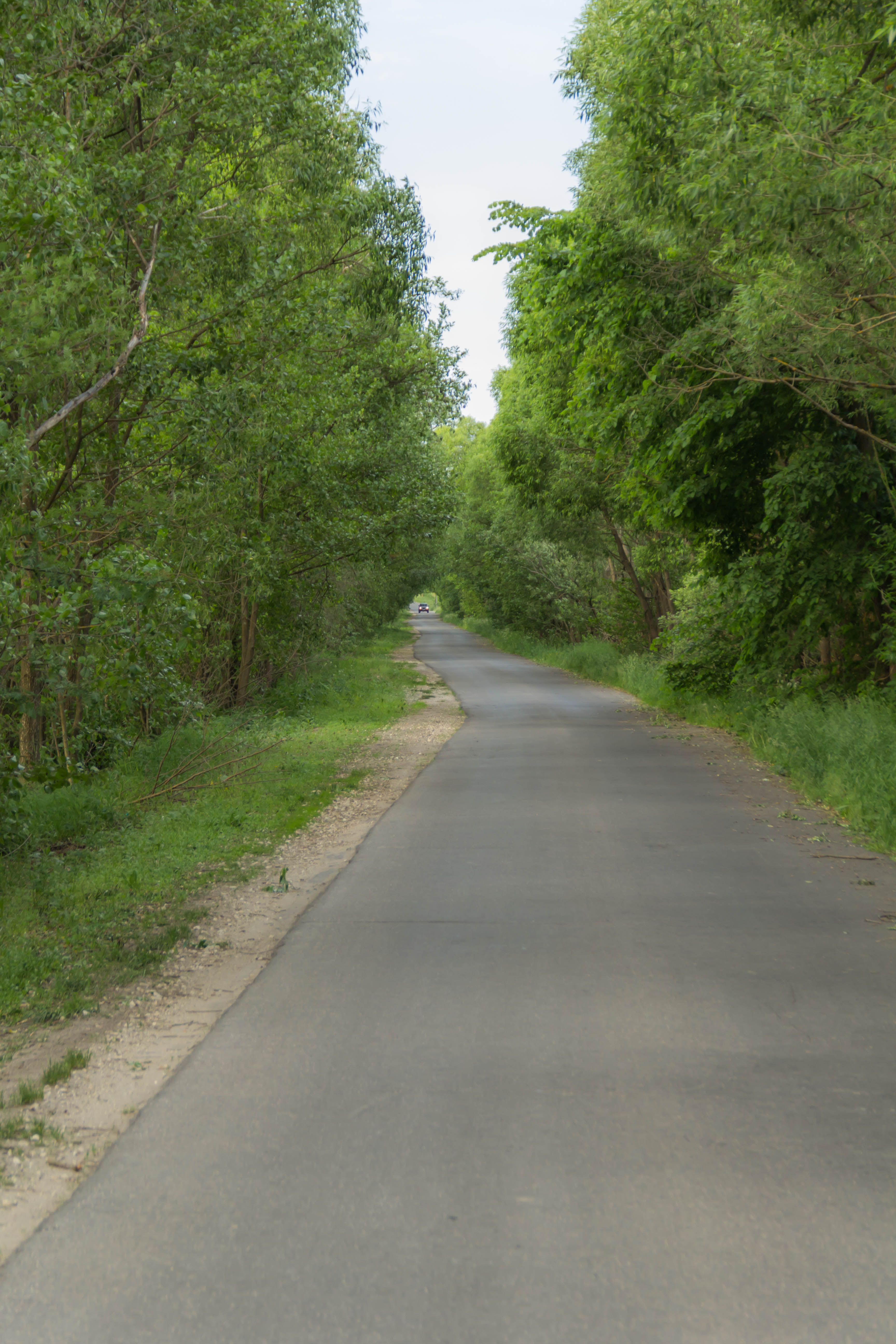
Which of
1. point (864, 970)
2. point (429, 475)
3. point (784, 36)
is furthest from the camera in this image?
point (429, 475)

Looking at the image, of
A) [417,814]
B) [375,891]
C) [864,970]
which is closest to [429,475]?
[417,814]

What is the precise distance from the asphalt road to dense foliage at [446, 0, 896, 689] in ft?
17.1

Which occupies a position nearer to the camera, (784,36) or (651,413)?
(784,36)

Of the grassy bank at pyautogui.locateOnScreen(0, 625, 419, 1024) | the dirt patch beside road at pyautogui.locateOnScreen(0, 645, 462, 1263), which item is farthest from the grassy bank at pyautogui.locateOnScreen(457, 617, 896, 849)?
the grassy bank at pyautogui.locateOnScreen(0, 625, 419, 1024)

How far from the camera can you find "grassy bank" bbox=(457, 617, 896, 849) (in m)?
10.2

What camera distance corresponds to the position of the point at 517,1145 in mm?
4105

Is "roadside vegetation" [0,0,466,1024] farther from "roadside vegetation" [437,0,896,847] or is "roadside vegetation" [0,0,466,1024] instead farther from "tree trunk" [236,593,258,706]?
"roadside vegetation" [437,0,896,847]

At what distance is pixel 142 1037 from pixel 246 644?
15209mm

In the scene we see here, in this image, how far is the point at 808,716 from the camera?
1373cm

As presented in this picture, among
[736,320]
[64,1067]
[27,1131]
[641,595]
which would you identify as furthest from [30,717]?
[641,595]

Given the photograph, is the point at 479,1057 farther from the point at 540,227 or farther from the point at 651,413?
the point at 540,227

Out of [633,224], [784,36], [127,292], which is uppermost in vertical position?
[784,36]

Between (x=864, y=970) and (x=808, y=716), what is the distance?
7935mm

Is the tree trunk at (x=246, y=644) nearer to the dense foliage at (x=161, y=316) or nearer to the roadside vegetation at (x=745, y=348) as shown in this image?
the dense foliage at (x=161, y=316)
